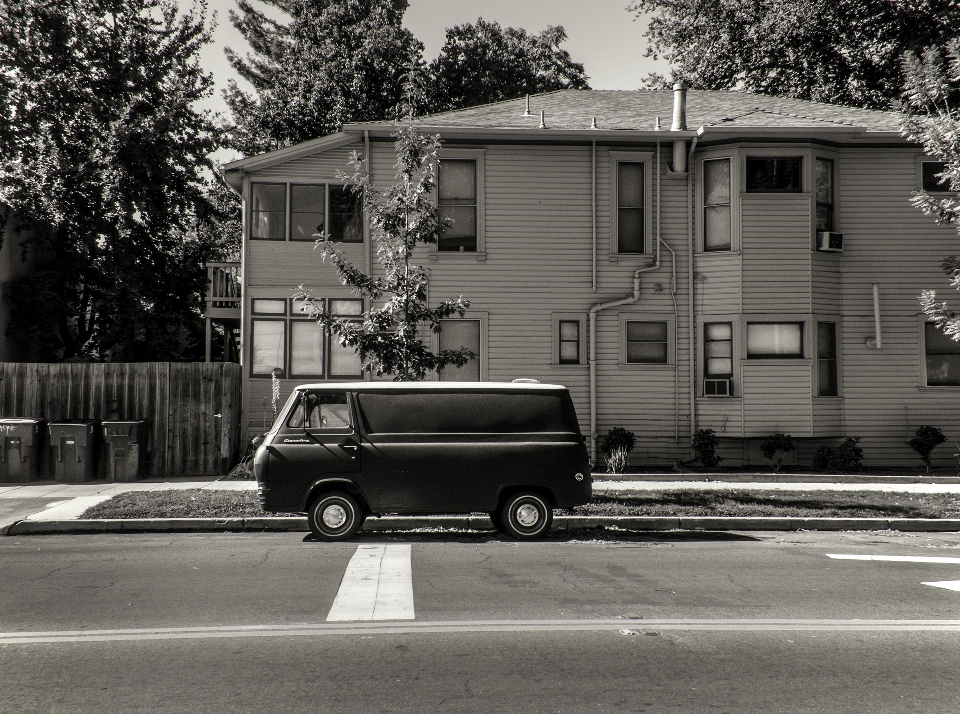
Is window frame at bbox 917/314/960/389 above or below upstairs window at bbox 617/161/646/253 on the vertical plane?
below

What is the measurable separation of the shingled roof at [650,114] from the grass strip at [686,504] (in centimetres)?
852

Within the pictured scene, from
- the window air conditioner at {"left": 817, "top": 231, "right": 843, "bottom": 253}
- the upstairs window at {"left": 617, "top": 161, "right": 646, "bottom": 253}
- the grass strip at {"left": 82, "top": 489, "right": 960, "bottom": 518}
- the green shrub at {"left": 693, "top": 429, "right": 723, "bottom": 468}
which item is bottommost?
the grass strip at {"left": 82, "top": 489, "right": 960, "bottom": 518}

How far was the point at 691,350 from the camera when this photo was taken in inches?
760

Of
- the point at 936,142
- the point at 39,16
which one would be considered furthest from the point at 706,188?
the point at 39,16

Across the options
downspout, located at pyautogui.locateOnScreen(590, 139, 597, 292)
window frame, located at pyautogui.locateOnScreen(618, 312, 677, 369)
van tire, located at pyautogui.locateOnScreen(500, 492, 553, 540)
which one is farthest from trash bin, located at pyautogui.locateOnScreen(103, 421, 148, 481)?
window frame, located at pyautogui.locateOnScreen(618, 312, 677, 369)

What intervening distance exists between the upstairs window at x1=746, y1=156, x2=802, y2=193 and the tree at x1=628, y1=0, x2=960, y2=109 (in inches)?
448

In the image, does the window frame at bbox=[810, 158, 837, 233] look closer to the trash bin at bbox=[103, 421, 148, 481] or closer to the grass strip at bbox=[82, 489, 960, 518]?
the grass strip at bbox=[82, 489, 960, 518]

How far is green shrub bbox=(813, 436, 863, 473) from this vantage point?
18.1 meters

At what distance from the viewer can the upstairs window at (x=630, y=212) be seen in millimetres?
19578

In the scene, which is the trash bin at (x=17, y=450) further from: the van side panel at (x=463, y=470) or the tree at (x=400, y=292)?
the van side panel at (x=463, y=470)

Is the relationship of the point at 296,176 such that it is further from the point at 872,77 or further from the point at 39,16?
the point at 872,77

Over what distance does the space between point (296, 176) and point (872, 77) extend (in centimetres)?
Result: 2126

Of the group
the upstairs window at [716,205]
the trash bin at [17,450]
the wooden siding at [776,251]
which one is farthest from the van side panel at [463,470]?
the upstairs window at [716,205]

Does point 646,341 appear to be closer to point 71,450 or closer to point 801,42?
point 71,450
